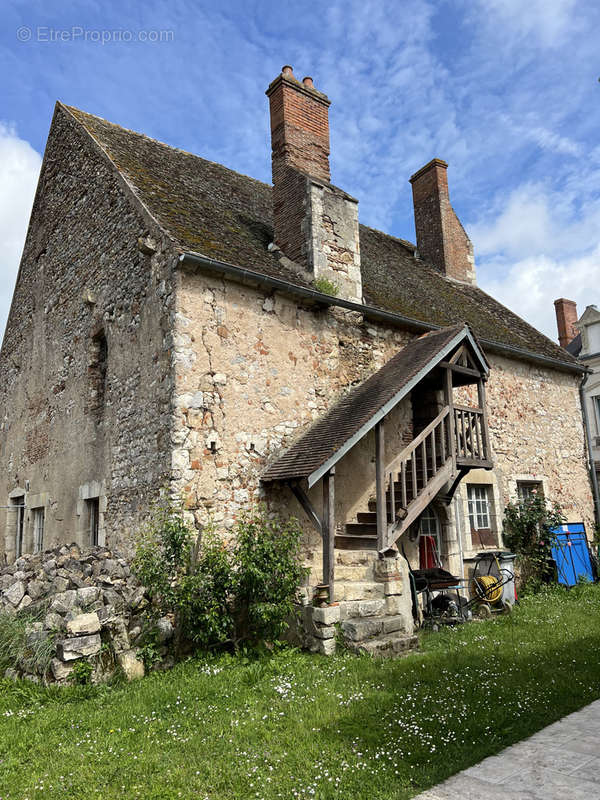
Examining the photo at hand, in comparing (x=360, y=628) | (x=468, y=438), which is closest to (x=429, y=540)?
(x=468, y=438)

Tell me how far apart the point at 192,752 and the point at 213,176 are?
10.1m

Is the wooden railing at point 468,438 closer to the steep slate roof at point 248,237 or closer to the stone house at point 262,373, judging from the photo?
the stone house at point 262,373

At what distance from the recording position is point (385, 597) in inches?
271

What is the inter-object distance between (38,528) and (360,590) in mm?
6546

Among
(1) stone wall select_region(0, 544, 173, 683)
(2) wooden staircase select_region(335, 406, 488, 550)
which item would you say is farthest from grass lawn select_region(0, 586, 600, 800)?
(2) wooden staircase select_region(335, 406, 488, 550)

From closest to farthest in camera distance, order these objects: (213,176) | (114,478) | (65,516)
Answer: (114,478), (65,516), (213,176)

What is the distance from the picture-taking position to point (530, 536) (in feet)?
35.9

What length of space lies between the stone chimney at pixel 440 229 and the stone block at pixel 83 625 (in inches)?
440

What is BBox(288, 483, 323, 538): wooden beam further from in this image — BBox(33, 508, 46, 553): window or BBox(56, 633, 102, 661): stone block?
BBox(33, 508, 46, 553): window

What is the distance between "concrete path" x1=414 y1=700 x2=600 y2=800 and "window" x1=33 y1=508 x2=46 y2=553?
8728 mm

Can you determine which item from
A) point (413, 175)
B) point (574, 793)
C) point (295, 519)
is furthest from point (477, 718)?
point (413, 175)

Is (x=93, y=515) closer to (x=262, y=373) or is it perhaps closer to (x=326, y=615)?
(x=262, y=373)

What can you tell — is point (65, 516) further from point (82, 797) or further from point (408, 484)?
point (82, 797)

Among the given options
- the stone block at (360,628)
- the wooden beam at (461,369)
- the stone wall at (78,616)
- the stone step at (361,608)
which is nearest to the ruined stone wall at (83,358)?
the stone wall at (78,616)
